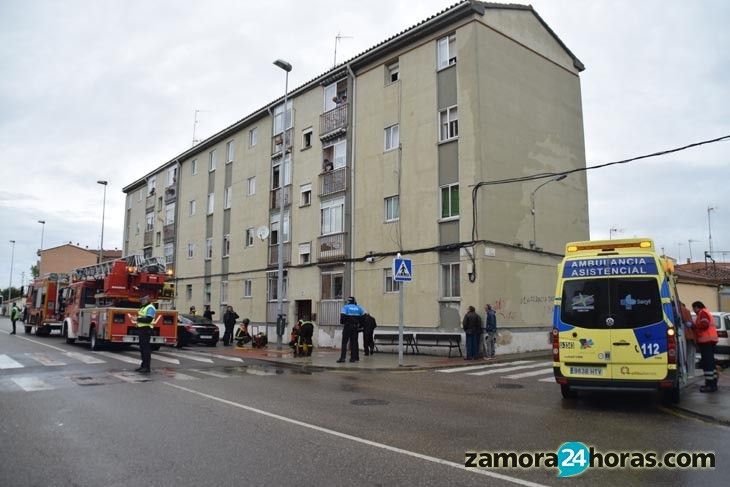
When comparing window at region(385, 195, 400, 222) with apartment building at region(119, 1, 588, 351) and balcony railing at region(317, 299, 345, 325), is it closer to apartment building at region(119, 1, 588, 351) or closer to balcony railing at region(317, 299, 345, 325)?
apartment building at region(119, 1, 588, 351)

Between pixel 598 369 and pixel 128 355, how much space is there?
14.4m

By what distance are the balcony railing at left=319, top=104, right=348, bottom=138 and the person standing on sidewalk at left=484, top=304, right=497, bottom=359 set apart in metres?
11.4

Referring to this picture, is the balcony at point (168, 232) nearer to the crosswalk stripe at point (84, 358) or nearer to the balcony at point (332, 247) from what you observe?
the balcony at point (332, 247)

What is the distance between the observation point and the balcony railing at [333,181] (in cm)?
2509

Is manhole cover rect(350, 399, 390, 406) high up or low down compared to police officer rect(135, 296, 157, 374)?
down

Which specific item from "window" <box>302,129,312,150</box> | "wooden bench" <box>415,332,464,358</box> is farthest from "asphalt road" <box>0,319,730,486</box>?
"window" <box>302,129,312,150</box>

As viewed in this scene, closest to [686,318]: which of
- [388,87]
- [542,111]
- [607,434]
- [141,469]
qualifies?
[607,434]

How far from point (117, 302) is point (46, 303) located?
10244 mm

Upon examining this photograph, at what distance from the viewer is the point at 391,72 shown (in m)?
24.0

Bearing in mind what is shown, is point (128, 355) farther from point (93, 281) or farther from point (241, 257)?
point (241, 257)

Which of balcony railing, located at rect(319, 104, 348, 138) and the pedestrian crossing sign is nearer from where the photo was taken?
the pedestrian crossing sign

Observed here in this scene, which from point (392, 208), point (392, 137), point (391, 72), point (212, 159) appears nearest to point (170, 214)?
point (212, 159)

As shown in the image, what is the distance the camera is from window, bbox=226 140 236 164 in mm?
34281

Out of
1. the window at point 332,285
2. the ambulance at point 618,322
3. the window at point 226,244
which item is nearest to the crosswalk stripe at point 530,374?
the ambulance at point 618,322
